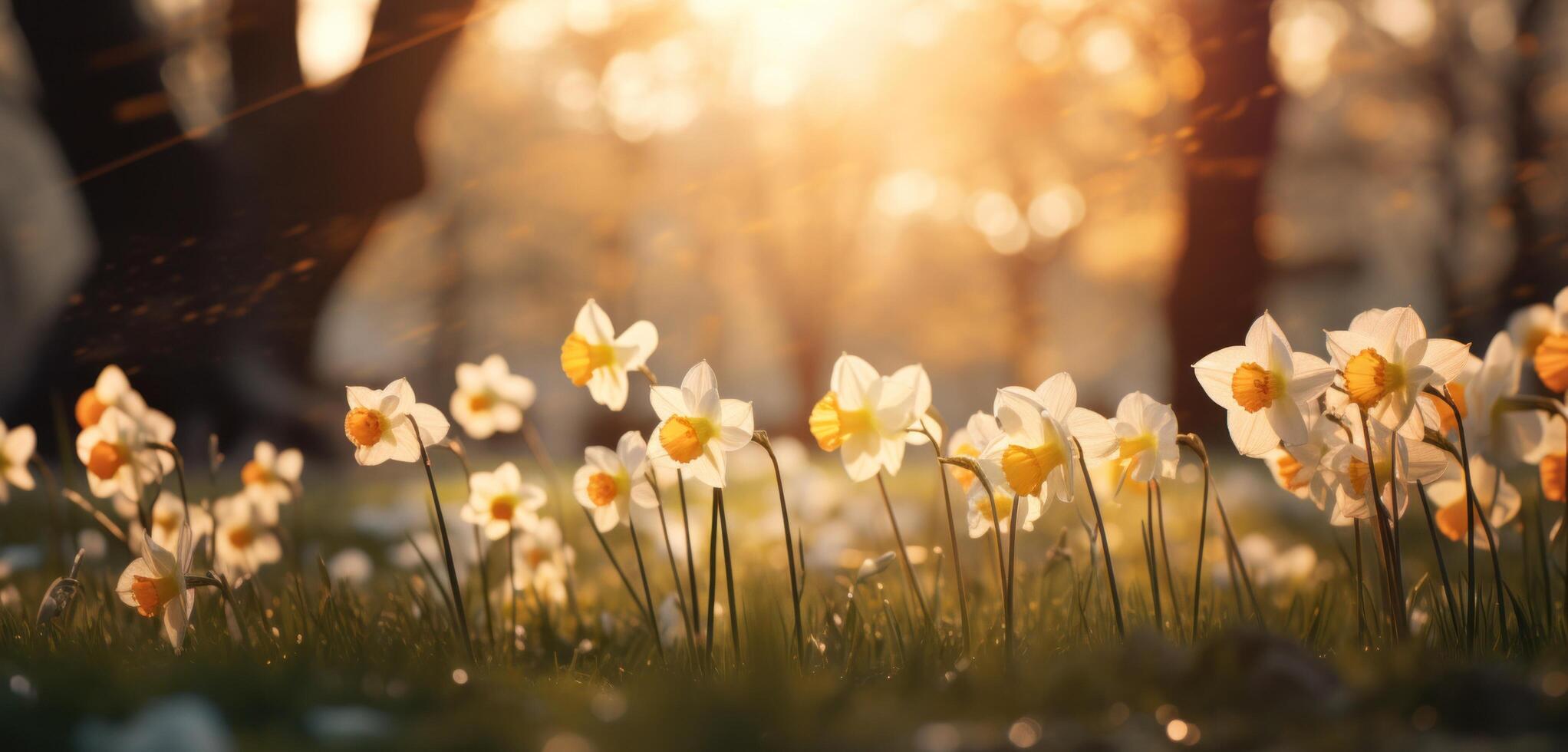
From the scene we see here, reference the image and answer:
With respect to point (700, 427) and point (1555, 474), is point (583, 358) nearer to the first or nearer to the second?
point (700, 427)

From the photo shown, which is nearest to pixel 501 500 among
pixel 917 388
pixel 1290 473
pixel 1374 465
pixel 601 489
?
pixel 601 489

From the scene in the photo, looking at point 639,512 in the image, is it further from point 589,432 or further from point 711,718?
point 589,432

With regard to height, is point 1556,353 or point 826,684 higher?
point 1556,353

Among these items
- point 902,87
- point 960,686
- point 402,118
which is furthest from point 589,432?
point 960,686

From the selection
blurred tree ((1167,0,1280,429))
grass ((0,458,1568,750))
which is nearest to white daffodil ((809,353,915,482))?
grass ((0,458,1568,750))

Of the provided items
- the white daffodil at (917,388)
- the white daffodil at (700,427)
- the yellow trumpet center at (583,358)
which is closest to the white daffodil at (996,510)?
the white daffodil at (917,388)
